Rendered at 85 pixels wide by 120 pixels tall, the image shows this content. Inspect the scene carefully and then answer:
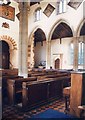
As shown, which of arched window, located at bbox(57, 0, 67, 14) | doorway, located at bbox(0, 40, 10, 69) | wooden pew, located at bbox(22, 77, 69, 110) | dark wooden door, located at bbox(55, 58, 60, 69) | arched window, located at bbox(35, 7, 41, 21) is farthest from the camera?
dark wooden door, located at bbox(55, 58, 60, 69)

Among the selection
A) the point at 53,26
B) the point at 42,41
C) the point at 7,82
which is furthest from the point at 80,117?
the point at 42,41

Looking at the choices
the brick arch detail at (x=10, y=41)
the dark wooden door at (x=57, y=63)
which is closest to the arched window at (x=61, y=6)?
the brick arch detail at (x=10, y=41)

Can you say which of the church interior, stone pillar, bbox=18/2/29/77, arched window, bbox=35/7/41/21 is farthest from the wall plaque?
stone pillar, bbox=18/2/29/77

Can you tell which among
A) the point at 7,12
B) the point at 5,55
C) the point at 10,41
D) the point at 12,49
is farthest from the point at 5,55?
the point at 7,12

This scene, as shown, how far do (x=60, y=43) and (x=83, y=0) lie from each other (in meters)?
6.00

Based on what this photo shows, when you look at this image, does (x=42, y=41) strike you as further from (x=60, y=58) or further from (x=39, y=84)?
(x=39, y=84)

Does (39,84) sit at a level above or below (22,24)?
below

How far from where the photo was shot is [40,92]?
14.7 ft

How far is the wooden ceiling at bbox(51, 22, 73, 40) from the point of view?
14.0m

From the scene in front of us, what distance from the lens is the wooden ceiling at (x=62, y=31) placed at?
13969 millimetres

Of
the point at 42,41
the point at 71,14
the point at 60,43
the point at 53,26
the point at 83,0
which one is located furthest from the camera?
the point at 42,41

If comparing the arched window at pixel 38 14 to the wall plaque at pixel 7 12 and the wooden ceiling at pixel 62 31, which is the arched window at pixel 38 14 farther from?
the wall plaque at pixel 7 12

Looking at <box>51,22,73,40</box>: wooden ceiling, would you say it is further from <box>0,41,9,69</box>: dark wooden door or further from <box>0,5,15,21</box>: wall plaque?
<box>0,41,9,69</box>: dark wooden door

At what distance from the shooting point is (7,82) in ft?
15.5
